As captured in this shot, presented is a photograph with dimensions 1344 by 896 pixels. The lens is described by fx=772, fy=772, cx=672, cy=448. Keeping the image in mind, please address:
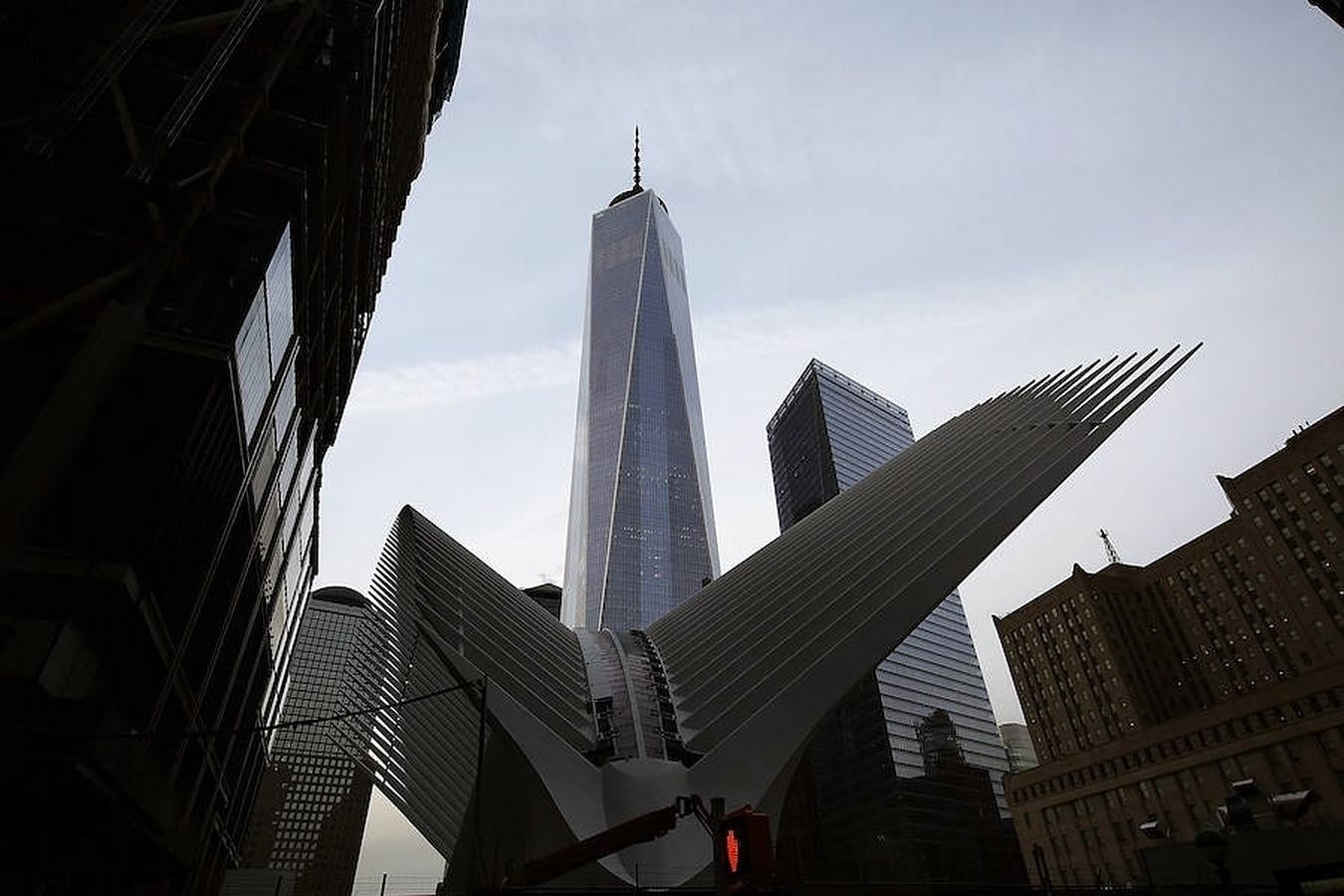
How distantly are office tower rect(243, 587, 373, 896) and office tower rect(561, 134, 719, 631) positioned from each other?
47989mm

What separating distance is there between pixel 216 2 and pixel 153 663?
1701cm

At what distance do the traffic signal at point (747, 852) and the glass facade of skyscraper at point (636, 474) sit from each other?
141356mm

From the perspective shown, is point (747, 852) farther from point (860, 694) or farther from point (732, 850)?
point (860, 694)

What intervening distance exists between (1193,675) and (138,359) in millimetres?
129215

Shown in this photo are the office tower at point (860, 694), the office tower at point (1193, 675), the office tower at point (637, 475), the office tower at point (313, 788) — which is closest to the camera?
the office tower at point (1193, 675)

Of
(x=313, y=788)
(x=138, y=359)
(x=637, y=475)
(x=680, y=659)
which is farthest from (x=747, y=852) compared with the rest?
(x=313, y=788)

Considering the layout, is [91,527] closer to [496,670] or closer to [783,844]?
[496,670]

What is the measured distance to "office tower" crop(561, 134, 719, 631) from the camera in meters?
158

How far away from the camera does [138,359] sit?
15352 mm

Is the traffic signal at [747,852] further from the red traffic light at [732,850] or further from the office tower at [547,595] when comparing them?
the office tower at [547,595]

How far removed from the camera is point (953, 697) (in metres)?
148

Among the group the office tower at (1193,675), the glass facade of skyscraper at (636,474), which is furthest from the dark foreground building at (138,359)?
the glass facade of skyscraper at (636,474)

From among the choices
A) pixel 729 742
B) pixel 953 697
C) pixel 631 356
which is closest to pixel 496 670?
pixel 729 742

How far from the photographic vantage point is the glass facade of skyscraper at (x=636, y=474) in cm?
15762
